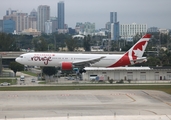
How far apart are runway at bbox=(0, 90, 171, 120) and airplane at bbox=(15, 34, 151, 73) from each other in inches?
782

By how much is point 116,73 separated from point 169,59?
29808 mm

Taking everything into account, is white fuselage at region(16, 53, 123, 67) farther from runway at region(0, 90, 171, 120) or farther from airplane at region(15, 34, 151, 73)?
runway at region(0, 90, 171, 120)

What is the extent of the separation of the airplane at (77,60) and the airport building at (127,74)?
181 centimetres

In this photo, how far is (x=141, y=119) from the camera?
3722 centimetres

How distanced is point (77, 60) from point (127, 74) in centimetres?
974

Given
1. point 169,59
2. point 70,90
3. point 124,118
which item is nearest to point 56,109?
point 124,118

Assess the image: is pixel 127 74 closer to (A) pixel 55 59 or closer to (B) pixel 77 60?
(B) pixel 77 60

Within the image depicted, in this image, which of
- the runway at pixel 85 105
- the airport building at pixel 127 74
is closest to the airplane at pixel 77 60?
the airport building at pixel 127 74

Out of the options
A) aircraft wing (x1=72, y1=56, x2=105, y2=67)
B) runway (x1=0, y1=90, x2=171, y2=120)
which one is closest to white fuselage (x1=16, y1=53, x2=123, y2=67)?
aircraft wing (x1=72, y1=56, x2=105, y2=67)

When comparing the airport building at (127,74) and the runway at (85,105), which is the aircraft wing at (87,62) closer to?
the airport building at (127,74)

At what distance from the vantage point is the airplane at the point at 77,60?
265 feet

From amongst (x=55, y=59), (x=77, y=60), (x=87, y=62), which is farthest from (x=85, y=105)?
(x=77, y=60)

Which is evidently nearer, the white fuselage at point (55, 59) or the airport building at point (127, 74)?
the white fuselage at point (55, 59)

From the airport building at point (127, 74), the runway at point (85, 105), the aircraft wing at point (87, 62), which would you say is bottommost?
the runway at point (85, 105)
